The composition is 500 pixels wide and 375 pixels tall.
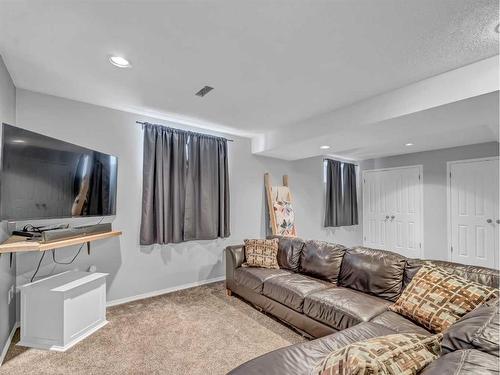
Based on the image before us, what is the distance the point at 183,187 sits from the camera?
356 cm

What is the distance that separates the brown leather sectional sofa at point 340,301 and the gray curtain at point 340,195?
97.6 inches

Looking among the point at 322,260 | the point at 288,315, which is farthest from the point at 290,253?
the point at 288,315

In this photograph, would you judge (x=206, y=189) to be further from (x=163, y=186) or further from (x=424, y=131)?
(x=424, y=131)

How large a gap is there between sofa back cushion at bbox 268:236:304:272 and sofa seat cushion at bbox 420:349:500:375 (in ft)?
7.37

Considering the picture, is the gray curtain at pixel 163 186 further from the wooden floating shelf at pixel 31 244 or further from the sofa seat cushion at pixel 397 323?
the sofa seat cushion at pixel 397 323

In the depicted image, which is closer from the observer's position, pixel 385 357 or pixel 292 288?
pixel 385 357

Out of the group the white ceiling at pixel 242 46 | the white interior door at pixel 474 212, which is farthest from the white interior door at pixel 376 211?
the white ceiling at pixel 242 46

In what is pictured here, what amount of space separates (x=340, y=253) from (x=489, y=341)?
72.7 inches

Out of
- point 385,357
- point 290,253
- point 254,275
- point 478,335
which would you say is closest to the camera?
point 385,357

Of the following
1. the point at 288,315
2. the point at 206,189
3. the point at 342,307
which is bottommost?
the point at 288,315

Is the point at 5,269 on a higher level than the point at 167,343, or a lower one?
higher

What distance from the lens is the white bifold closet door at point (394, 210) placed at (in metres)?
4.99

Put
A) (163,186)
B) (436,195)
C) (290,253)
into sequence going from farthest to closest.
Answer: (436,195) → (163,186) → (290,253)

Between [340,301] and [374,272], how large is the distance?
0.47 meters
